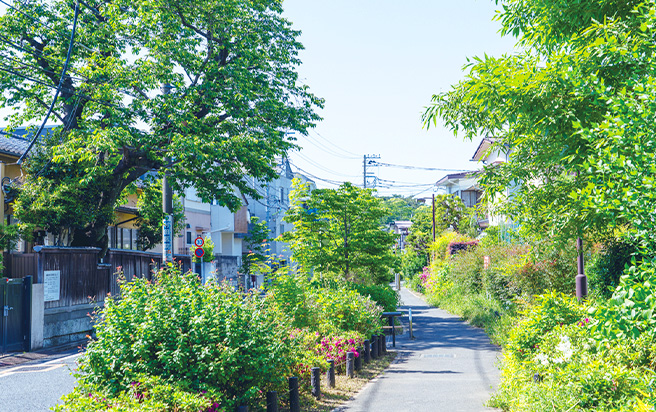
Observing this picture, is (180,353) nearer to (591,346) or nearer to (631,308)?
(631,308)

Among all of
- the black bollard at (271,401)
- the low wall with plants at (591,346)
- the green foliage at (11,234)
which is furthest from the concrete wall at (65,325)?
the low wall with plants at (591,346)

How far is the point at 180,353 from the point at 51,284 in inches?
497

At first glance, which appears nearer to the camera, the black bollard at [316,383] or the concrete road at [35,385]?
the black bollard at [316,383]

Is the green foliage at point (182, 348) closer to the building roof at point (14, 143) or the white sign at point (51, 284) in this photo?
the white sign at point (51, 284)

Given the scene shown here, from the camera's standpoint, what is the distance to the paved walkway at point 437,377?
341 inches

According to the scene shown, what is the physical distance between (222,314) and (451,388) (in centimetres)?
474

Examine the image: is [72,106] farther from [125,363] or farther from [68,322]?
[125,363]

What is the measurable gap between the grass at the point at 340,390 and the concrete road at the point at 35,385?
356 centimetres

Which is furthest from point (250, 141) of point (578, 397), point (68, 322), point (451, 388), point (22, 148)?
point (578, 397)

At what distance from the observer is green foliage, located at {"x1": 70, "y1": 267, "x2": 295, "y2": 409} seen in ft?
22.1

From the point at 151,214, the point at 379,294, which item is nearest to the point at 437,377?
the point at 379,294

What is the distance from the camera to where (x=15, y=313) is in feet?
50.5

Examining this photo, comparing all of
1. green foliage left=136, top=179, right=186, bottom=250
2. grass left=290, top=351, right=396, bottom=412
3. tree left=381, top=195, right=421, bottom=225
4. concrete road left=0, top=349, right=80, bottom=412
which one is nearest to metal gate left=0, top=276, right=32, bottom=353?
concrete road left=0, top=349, right=80, bottom=412

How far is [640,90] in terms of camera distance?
4383 mm
